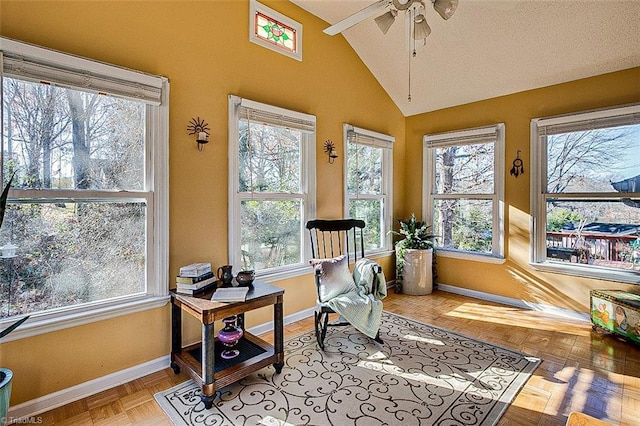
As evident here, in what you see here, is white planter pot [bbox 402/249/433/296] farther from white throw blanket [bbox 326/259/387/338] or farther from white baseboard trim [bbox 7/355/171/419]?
white baseboard trim [bbox 7/355/171/419]

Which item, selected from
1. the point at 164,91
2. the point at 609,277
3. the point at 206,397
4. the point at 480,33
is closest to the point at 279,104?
the point at 164,91

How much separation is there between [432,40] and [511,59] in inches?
35.1

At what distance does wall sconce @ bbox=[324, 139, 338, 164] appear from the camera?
11.9 feet

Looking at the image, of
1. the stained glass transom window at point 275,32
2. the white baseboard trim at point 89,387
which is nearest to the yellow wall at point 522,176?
the stained glass transom window at point 275,32

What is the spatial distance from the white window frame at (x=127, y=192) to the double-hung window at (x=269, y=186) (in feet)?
1.89

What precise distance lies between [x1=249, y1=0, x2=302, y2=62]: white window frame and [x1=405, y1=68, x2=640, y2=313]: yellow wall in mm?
2270

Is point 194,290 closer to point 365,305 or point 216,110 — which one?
point 365,305

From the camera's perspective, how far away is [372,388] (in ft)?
7.04

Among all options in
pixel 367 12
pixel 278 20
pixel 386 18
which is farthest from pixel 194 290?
pixel 278 20

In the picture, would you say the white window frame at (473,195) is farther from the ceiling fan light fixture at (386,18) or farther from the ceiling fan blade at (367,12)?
the ceiling fan blade at (367,12)

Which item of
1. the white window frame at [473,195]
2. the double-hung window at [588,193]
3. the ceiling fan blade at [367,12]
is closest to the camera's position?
the ceiling fan blade at [367,12]

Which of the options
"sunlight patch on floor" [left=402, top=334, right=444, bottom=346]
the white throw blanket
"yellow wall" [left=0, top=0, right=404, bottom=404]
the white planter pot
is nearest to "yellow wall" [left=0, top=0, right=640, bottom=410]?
"yellow wall" [left=0, top=0, right=404, bottom=404]

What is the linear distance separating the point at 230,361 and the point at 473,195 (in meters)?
3.60

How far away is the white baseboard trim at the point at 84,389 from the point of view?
73.5 inches
